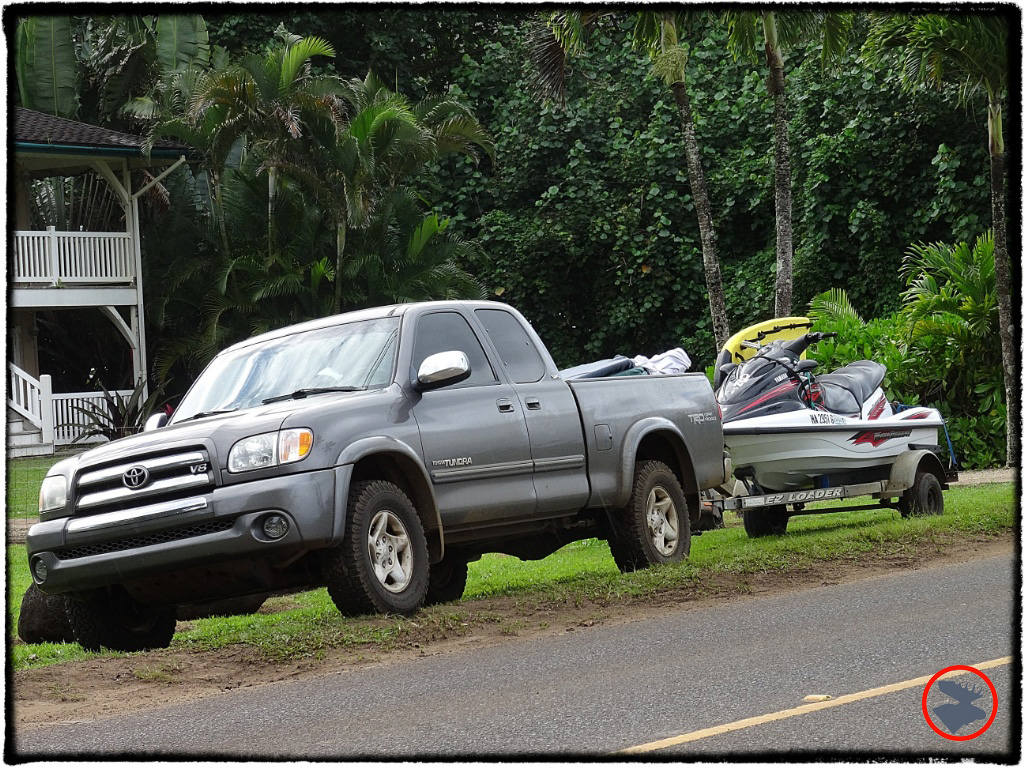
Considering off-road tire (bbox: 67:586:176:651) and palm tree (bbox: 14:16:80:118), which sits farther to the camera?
palm tree (bbox: 14:16:80:118)

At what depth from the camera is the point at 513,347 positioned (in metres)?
10.1

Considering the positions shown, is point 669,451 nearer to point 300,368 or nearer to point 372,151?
point 300,368

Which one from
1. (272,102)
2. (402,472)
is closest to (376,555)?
(402,472)

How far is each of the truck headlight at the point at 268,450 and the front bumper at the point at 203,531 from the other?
10cm

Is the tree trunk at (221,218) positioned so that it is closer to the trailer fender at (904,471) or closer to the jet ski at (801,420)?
the jet ski at (801,420)

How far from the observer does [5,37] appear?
6031 millimetres

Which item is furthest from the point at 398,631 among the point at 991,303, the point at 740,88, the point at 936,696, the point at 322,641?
the point at 740,88

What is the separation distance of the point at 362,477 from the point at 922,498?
720 cm

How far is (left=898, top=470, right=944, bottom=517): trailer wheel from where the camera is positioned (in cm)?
1362

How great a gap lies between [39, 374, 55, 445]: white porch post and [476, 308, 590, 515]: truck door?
17146 millimetres

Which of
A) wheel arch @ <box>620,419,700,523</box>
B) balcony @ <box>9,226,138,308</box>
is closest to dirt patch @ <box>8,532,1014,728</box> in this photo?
wheel arch @ <box>620,419,700,523</box>

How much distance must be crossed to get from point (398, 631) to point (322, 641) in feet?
1.42

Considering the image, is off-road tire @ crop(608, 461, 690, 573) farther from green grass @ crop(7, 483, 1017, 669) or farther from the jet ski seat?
the jet ski seat

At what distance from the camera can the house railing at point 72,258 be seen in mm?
26000
